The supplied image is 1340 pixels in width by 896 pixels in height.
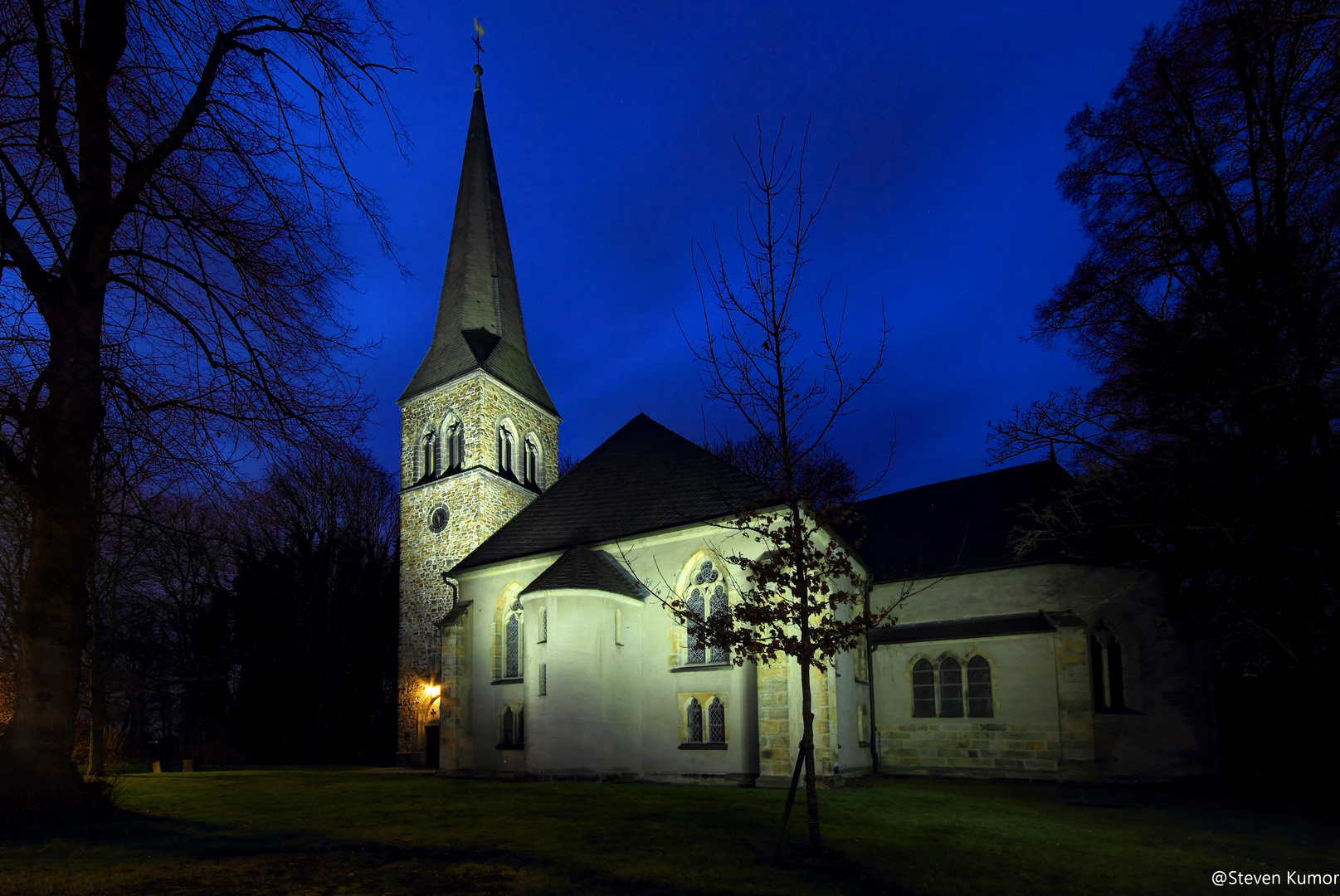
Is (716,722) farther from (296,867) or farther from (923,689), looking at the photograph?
(296,867)

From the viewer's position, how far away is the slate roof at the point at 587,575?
1833cm

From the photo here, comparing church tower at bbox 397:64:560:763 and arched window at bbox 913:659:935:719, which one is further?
church tower at bbox 397:64:560:763

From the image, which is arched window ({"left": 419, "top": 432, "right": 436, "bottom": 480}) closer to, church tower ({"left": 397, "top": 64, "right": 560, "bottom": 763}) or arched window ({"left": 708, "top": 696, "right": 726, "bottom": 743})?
church tower ({"left": 397, "top": 64, "right": 560, "bottom": 763})

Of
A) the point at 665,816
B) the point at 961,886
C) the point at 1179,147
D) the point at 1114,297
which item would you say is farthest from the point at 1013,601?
the point at 961,886

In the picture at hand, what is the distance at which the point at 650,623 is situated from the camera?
19.3 metres

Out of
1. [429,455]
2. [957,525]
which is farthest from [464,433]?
[957,525]

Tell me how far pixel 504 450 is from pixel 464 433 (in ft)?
5.58

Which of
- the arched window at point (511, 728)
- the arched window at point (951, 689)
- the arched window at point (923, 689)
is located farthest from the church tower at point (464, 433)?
the arched window at point (951, 689)

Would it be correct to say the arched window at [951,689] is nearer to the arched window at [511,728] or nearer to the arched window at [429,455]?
the arched window at [511,728]

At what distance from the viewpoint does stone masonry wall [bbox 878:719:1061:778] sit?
18.5m

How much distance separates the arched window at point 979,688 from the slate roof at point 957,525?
2.49 metres

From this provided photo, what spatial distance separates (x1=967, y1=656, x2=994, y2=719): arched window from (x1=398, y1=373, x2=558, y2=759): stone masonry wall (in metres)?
15.7

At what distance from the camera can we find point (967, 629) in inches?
798

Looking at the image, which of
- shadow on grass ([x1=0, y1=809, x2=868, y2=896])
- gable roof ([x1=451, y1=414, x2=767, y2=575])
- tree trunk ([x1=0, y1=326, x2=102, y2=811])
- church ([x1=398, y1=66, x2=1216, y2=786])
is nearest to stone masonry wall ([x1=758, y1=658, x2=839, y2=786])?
church ([x1=398, y1=66, x2=1216, y2=786])
